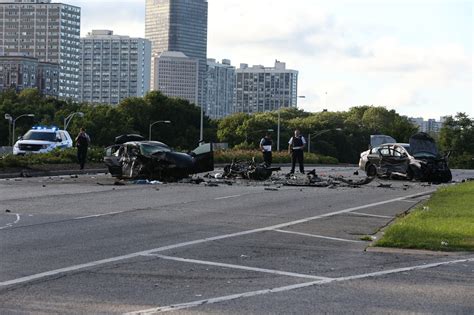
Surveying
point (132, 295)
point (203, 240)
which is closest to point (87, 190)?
point (203, 240)

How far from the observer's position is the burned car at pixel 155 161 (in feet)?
93.7

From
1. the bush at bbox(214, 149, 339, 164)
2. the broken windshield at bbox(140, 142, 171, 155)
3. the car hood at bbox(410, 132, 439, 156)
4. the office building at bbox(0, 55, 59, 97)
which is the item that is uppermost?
the office building at bbox(0, 55, 59, 97)

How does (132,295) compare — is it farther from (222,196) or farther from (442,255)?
(222,196)

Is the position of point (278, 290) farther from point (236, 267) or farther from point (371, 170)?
point (371, 170)

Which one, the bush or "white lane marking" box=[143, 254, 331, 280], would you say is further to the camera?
the bush

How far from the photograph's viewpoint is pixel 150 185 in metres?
26.9

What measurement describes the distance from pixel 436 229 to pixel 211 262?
5.25 m

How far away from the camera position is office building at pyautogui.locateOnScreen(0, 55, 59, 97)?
565 feet

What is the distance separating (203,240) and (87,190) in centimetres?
1131

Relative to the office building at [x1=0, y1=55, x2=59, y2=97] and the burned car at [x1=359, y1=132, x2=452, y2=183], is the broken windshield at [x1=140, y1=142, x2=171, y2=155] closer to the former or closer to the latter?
the burned car at [x1=359, y1=132, x2=452, y2=183]

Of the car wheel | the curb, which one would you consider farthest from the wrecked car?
the curb

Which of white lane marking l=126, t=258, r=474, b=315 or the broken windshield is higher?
the broken windshield

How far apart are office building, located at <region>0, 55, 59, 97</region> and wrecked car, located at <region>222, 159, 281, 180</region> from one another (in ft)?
465

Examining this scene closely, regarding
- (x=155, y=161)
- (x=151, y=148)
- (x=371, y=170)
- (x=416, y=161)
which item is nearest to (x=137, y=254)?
(x=155, y=161)
